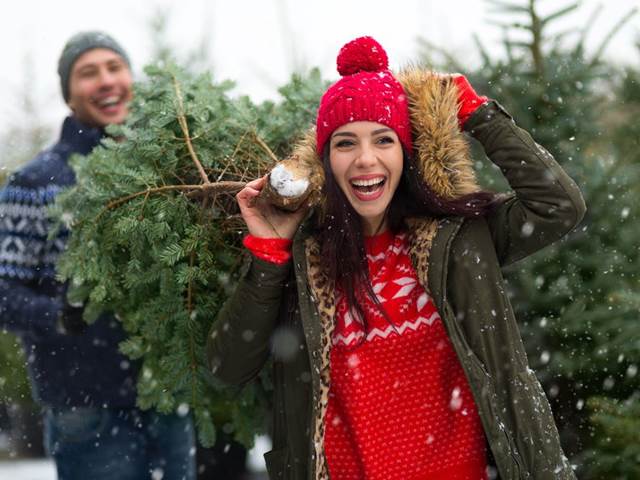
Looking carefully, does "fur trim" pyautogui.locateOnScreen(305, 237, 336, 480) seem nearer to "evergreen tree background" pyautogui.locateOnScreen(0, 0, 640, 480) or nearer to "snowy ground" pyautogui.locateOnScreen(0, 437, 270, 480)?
"evergreen tree background" pyautogui.locateOnScreen(0, 0, 640, 480)

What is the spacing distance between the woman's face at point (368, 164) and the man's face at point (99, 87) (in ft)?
5.62

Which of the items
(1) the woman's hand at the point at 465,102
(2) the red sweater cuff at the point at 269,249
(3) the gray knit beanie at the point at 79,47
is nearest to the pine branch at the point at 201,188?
(2) the red sweater cuff at the point at 269,249

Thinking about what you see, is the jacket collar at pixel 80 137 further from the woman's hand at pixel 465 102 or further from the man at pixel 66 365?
the woman's hand at pixel 465 102

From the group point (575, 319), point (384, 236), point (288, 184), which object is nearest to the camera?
point (288, 184)

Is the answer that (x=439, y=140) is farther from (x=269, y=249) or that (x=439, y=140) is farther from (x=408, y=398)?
(x=408, y=398)

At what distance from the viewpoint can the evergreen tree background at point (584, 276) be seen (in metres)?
3.60

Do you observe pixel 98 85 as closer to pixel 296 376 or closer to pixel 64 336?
pixel 64 336

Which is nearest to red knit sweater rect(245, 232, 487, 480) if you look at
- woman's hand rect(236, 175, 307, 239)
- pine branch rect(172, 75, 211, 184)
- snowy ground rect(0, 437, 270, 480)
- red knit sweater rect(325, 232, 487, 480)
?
red knit sweater rect(325, 232, 487, 480)

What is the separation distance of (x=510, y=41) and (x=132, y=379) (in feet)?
7.62

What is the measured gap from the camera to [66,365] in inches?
145

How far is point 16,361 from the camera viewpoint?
8.02 meters

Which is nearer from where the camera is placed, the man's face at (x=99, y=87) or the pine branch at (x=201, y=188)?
the pine branch at (x=201, y=188)

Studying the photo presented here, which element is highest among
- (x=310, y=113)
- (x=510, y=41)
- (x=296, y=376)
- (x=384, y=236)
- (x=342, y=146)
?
(x=510, y=41)

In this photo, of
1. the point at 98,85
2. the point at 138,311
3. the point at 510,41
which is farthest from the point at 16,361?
the point at 510,41
